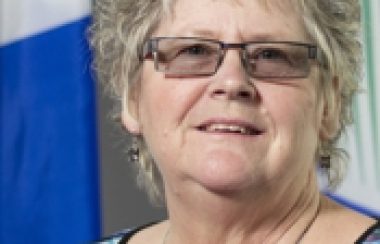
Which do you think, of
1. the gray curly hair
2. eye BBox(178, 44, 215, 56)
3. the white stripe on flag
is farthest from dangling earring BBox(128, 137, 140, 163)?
the white stripe on flag

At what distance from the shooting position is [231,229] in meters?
1.27

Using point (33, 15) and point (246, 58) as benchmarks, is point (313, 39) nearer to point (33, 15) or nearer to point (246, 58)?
point (246, 58)

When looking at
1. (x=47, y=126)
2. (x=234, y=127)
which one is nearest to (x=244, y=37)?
(x=234, y=127)

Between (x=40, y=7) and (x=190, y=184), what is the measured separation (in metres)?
1.04

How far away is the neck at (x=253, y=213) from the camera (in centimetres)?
123

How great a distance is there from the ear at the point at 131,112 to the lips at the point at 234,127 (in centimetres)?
24

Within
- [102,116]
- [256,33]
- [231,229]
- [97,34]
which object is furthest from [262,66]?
[102,116]

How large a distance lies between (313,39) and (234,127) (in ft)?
0.67

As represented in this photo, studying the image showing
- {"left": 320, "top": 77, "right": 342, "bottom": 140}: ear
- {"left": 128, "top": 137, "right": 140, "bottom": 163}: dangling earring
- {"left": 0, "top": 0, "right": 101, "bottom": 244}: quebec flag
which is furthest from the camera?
{"left": 0, "top": 0, "right": 101, "bottom": 244}: quebec flag

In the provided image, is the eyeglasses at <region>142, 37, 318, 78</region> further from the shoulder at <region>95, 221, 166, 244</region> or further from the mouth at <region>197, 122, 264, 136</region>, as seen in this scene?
the shoulder at <region>95, 221, 166, 244</region>

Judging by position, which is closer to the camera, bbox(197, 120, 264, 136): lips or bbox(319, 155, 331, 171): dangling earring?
bbox(197, 120, 264, 136): lips

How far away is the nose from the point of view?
1168 millimetres

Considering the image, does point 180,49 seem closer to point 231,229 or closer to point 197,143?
point 197,143

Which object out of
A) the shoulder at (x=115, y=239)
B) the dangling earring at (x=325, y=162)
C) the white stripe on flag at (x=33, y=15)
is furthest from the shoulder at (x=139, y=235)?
the white stripe on flag at (x=33, y=15)
